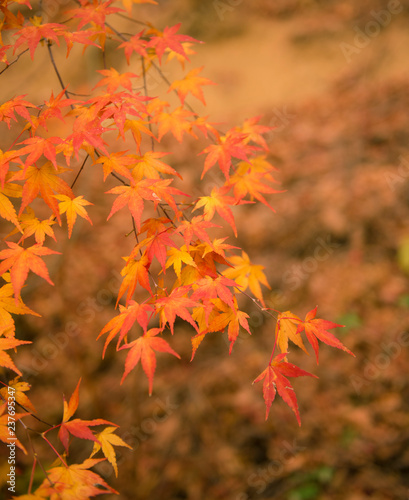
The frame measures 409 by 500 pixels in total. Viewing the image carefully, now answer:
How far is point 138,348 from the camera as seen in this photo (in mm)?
1407

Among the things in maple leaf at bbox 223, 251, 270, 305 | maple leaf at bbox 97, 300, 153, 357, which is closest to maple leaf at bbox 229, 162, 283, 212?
maple leaf at bbox 223, 251, 270, 305

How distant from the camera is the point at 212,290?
1.44m

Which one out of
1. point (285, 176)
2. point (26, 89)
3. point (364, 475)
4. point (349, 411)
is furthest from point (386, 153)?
point (26, 89)

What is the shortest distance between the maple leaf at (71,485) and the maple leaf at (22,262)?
719mm

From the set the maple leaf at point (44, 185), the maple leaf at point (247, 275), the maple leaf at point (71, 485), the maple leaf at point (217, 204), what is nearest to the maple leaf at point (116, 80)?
the maple leaf at point (44, 185)

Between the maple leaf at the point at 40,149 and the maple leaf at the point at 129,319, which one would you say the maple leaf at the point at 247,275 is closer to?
the maple leaf at the point at 129,319

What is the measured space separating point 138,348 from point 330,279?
347 cm

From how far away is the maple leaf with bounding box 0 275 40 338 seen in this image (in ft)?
4.86

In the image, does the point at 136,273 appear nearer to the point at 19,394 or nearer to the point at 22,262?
the point at 22,262

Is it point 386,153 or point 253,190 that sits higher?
point 253,190

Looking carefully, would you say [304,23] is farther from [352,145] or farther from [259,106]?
[352,145]

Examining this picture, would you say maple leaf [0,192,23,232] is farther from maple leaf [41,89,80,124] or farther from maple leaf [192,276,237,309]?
maple leaf [192,276,237,309]

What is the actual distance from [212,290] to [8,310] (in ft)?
2.70

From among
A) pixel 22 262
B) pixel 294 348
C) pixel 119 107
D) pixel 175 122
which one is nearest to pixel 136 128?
pixel 119 107
